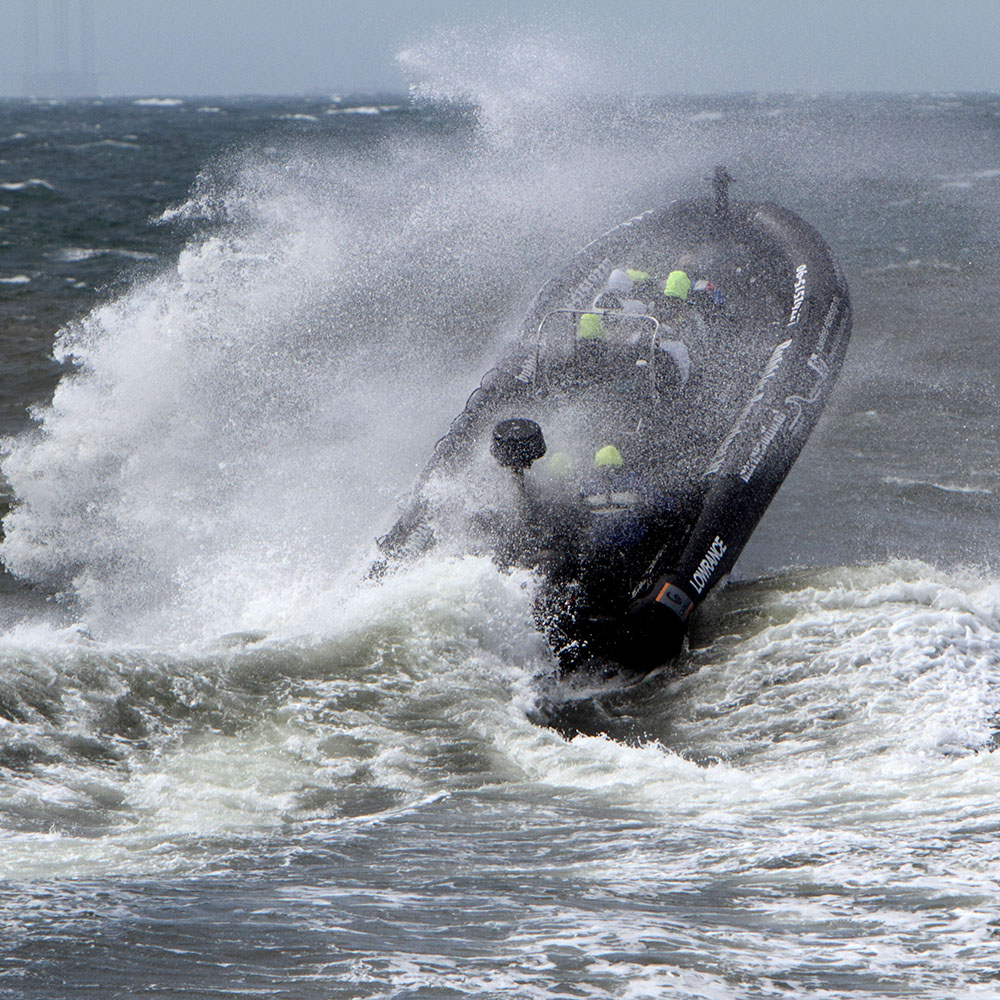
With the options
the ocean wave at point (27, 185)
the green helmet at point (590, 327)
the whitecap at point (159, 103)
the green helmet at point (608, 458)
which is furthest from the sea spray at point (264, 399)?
the whitecap at point (159, 103)

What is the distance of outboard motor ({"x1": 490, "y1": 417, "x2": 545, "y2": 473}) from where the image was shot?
626cm

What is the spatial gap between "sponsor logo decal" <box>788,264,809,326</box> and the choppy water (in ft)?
4.06

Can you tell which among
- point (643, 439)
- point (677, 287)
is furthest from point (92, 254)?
point (643, 439)

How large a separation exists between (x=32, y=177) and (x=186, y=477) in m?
26.9

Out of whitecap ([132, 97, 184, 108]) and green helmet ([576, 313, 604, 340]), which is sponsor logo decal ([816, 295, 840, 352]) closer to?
green helmet ([576, 313, 604, 340])

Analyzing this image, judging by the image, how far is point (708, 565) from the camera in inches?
252

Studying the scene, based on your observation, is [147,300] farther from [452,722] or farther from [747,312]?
[452,722]

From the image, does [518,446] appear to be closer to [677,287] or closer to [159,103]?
[677,287]

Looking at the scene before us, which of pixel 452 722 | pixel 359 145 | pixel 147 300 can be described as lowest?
pixel 452 722

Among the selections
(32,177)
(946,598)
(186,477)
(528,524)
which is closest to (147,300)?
(186,477)

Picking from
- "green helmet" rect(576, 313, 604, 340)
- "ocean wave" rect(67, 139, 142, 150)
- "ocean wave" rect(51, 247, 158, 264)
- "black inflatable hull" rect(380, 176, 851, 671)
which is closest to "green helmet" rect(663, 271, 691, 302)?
"black inflatable hull" rect(380, 176, 851, 671)

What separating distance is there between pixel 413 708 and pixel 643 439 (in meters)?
2.51

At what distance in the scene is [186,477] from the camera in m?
8.73

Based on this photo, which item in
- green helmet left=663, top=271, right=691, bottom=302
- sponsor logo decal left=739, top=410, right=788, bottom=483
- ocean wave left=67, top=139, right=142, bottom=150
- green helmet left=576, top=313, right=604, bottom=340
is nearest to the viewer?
sponsor logo decal left=739, top=410, right=788, bottom=483
